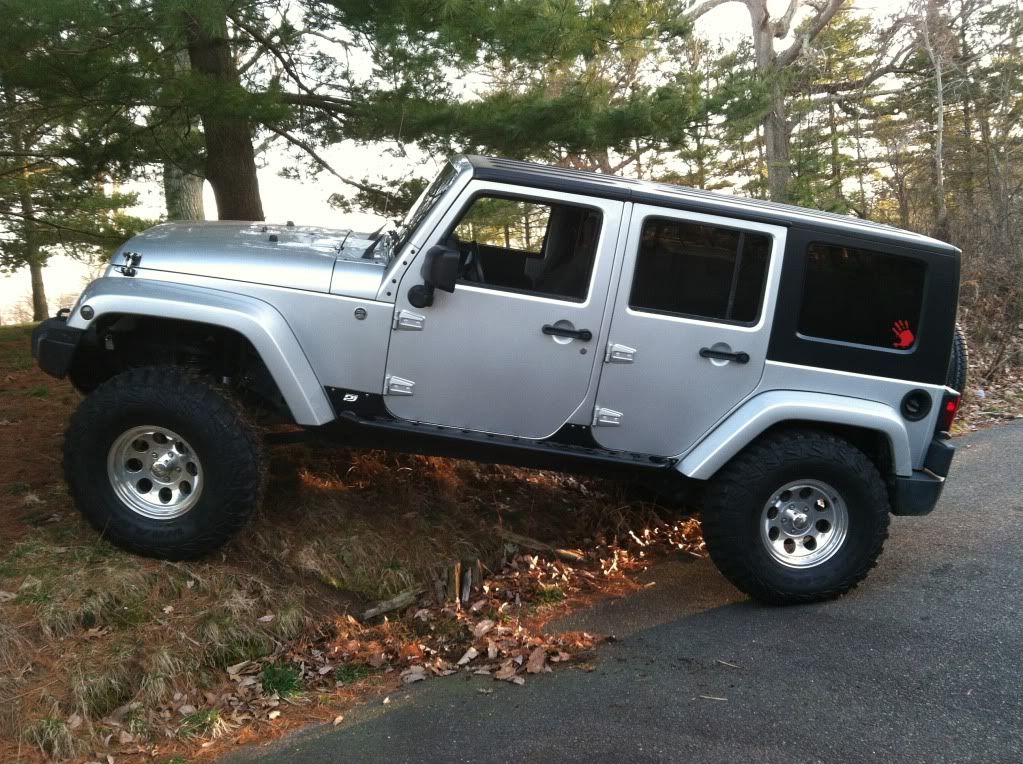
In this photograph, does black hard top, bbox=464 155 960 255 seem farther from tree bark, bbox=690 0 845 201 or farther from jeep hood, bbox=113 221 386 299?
tree bark, bbox=690 0 845 201

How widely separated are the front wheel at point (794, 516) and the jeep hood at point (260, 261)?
219 centimetres

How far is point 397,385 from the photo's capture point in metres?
4.30

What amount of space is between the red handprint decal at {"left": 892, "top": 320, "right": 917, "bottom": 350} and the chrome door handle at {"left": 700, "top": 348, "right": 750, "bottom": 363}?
33.6 inches

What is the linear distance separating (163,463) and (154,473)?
9cm

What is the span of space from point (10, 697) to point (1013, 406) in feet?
31.8

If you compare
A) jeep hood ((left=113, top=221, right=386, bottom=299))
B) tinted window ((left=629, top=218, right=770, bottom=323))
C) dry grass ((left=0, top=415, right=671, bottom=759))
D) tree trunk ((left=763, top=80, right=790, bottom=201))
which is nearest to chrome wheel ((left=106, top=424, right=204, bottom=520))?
dry grass ((left=0, top=415, right=671, bottom=759))

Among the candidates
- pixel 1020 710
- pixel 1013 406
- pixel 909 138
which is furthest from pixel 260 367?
pixel 909 138

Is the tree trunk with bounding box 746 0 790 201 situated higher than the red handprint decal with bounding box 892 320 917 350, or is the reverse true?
the tree trunk with bounding box 746 0 790 201

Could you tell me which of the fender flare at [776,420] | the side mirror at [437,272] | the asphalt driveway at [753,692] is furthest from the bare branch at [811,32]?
the side mirror at [437,272]

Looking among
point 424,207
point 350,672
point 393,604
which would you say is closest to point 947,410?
point 424,207

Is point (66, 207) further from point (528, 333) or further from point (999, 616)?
point (999, 616)

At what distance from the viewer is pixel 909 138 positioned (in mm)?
18375

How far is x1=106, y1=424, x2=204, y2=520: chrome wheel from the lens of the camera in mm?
4297

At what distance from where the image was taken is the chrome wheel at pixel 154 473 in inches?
169
